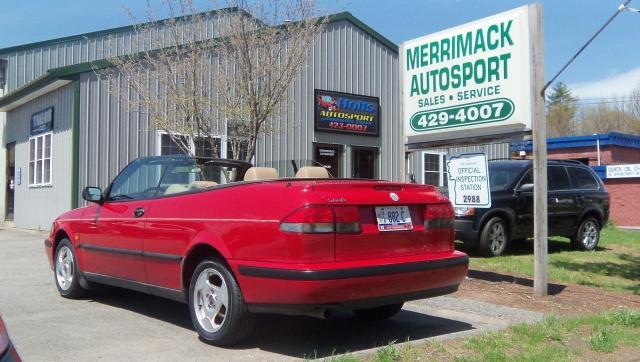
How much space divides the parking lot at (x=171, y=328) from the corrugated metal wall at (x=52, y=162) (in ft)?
25.9

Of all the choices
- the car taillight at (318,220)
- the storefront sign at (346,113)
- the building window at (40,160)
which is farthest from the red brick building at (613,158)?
the car taillight at (318,220)

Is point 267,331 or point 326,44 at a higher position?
point 326,44

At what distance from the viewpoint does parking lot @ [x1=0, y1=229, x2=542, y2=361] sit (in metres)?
4.91

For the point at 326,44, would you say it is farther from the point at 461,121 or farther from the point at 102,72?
the point at 461,121

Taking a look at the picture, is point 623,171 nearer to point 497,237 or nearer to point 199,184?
point 497,237

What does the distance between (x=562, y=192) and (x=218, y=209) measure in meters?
8.86

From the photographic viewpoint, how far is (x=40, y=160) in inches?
674

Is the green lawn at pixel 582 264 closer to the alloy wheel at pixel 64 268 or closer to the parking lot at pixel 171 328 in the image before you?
the parking lot at pixel 171 328

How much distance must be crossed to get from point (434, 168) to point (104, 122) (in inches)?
411

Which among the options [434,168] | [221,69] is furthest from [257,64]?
[434,168]

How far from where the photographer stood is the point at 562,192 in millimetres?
12094

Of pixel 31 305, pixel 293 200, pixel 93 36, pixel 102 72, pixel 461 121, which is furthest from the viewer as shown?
pixel 93 36

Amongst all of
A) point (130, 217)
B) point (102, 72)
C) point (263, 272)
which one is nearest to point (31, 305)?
point (130, 217)

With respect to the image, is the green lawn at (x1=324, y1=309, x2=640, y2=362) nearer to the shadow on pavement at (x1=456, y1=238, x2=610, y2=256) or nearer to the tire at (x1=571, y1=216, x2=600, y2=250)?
the shadow on pavement at (x1=456, y1=238, x2=610, y2=256)
